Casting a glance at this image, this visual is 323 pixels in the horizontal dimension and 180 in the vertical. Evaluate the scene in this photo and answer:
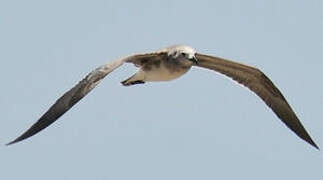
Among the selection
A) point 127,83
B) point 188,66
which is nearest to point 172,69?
point 188,66

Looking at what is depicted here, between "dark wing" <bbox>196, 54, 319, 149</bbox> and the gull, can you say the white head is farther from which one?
"dark wing" <bbox>196, 54, 319, 149</bbox>

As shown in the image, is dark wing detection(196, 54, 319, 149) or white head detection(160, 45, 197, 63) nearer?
white head detection(160, 45, 197, 63)

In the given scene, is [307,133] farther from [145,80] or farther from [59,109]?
[59,109]

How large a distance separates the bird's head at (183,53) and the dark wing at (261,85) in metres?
1.08

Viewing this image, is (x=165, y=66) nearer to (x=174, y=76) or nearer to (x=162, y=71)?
(x=162, y=71)

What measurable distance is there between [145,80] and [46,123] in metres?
3.32

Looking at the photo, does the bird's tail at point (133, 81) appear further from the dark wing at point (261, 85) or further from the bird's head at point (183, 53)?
the dark wing at point (261, 85)

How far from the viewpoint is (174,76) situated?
61.0 feet

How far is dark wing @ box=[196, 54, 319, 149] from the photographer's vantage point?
19.9 metres

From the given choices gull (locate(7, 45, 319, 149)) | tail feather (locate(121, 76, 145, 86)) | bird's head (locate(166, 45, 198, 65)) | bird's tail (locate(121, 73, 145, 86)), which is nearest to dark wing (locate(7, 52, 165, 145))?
gull (locate(7, 45, 319, 149))

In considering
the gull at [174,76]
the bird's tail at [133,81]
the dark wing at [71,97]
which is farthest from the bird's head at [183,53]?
the dark wing at [71,97]

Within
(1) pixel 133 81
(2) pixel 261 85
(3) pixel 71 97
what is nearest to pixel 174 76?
(1) pixel 133 81

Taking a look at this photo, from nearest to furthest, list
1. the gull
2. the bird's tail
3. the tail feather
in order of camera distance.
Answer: the gull < the bird's tail < the tail feather

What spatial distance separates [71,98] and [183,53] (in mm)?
2826
